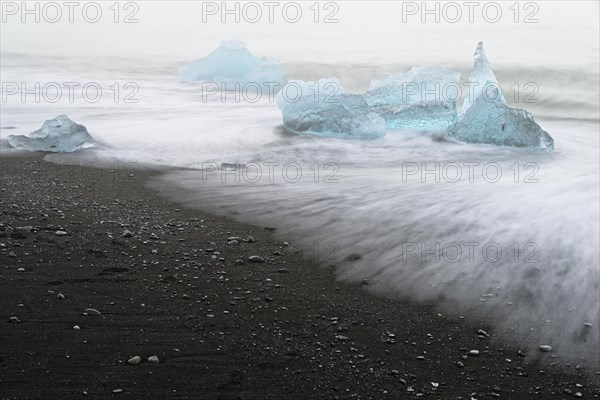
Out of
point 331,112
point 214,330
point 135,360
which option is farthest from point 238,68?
point 135,360

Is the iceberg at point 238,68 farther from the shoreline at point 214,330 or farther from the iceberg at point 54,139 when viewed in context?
the shoreline at point 214,330

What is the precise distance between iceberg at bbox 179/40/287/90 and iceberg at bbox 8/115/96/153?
17.7 feet

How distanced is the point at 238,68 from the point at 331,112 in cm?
507

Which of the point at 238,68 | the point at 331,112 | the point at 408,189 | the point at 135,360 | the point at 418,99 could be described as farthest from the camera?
the point at 238,68

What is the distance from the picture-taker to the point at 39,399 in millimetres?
2414

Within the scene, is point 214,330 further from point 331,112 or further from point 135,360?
point 331,112

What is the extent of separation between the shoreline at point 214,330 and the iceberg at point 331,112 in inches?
140

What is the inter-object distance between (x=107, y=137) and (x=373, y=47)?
12.9 metres

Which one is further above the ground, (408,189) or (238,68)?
(238,68)

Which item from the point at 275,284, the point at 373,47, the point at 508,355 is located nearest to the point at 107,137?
the point at 275,284

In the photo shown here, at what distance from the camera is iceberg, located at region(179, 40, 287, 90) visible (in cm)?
1154

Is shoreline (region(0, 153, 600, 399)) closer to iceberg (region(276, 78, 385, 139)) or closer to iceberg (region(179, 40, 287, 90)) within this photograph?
iceberg (region(276, 78, 385, 139))

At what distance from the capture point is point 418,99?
27.0ft

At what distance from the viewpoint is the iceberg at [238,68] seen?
1154cm
